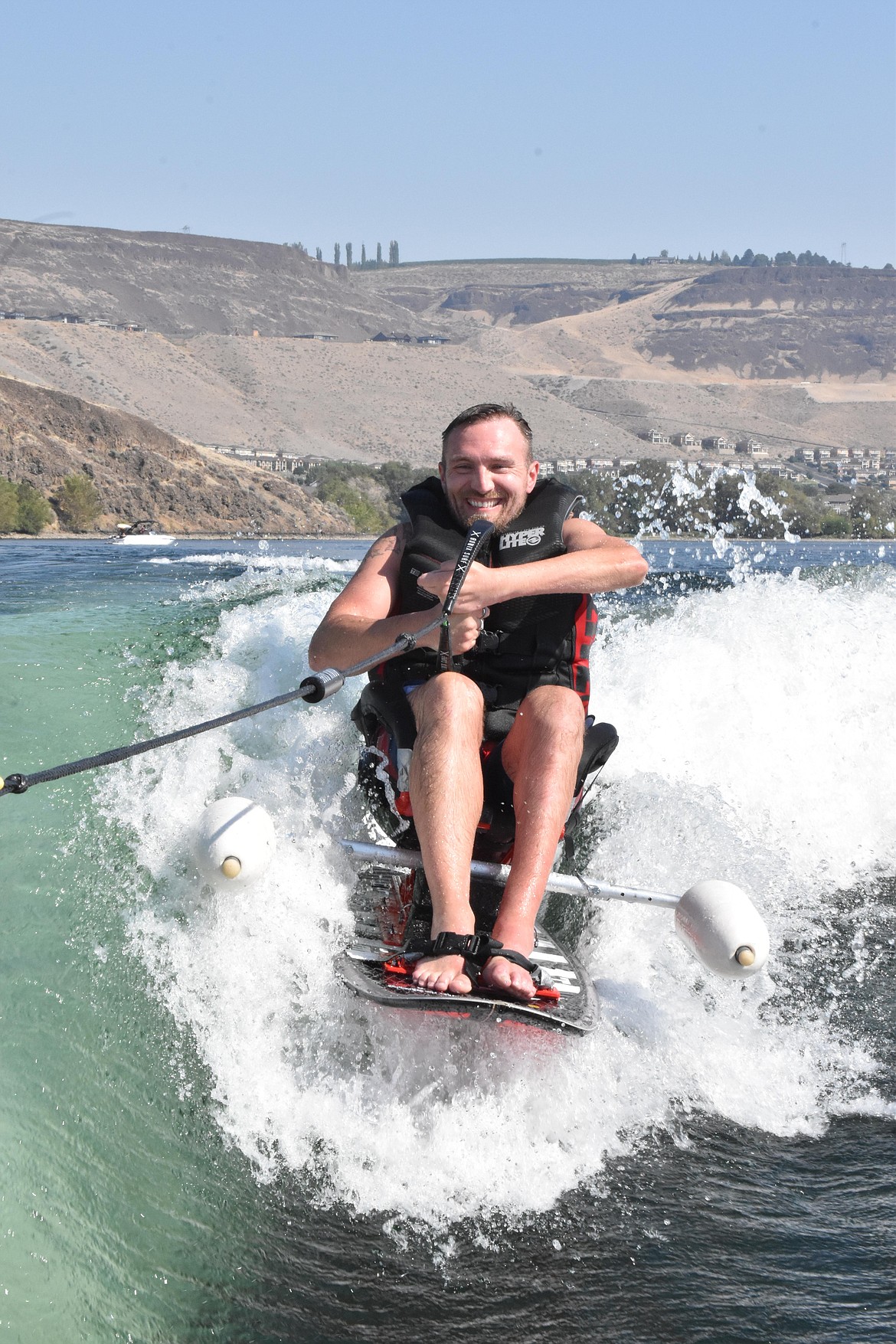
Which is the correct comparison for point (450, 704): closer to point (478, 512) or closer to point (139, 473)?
point (478, 512)

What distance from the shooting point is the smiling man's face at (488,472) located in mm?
3799

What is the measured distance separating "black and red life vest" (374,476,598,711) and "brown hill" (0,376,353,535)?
6439 cm

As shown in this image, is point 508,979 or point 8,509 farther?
point 8,509

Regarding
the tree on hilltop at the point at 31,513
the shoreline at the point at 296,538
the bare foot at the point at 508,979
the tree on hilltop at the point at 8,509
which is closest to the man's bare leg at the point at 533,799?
the bare foot at the point at 508,979

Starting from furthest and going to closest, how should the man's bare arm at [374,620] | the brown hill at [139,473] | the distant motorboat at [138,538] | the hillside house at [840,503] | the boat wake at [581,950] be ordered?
the brown hill at [139,473], the hillside house at [840,503], the distant motorboat at [138,538], the man's bare arm at [374,620], the boat wake at [581,950]

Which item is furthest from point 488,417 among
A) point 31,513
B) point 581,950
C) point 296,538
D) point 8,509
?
point 296,538

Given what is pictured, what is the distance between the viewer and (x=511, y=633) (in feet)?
12.7

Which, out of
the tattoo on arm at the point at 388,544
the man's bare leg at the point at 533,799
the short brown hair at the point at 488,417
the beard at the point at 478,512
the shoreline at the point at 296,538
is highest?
the short brown hair at the point at 488,417

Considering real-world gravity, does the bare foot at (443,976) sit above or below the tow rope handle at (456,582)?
below

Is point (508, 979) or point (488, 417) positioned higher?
point (488, 417)

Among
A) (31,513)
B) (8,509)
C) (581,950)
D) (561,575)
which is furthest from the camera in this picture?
(31,513)

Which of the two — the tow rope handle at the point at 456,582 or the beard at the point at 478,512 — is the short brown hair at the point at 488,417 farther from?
the tow rope handle at the point at 456,582

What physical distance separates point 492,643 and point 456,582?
0.44 metres

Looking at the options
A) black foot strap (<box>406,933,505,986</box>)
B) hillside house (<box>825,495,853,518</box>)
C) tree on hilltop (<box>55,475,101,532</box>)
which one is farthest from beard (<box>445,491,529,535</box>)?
tree on hilltop (<box>55,475,101,532</box>)
